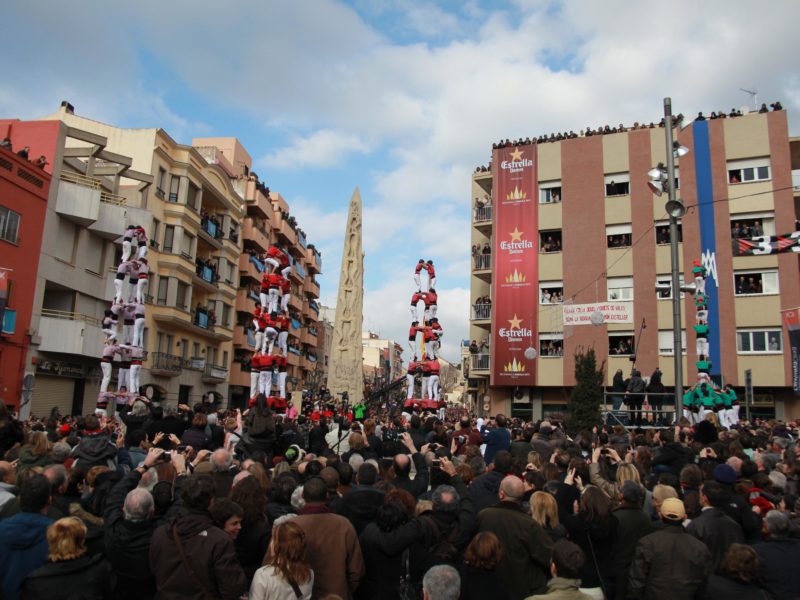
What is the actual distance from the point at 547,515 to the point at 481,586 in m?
1.13

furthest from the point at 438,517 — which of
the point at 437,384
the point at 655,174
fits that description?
the point at 437,384

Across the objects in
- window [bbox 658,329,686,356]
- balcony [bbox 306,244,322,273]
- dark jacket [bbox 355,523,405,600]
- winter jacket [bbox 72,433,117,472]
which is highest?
balcony [bbox 306,244,322,273]

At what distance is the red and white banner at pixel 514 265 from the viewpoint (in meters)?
35.7

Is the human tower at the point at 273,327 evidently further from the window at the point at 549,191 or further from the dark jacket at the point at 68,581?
the window at the point at 549,191

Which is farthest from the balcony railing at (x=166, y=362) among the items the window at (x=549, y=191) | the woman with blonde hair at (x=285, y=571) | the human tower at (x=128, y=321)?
the woman with blonde hair at (x=285, y=571)

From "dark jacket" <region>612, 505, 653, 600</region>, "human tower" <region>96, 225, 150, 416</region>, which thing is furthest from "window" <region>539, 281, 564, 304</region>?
"dark jacket" <region>612, 505, 653, 600</region>

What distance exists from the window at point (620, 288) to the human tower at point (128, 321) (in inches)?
977

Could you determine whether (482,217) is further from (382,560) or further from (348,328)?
(382,560)

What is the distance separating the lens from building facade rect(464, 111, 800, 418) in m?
32.8

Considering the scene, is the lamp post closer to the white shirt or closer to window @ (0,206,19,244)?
the white shirt

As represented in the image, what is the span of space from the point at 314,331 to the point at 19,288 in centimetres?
4299

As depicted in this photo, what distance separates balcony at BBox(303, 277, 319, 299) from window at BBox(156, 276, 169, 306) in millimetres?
27821

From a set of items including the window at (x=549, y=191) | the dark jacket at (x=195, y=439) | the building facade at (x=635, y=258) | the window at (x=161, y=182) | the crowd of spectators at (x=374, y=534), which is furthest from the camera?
the window at (x=549, y=191)

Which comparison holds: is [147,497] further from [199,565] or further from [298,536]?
[298,536]
